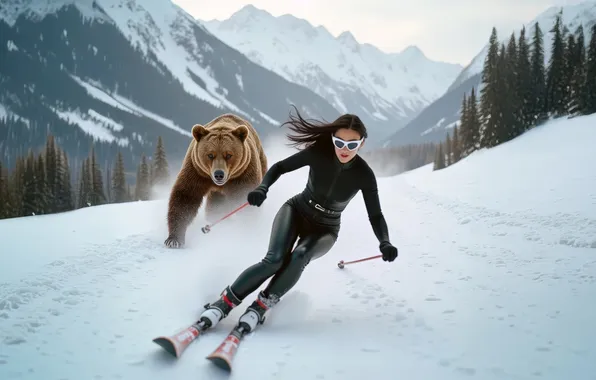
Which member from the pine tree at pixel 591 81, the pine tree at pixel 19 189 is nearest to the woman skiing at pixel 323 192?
the pine tree at pixel 591 81

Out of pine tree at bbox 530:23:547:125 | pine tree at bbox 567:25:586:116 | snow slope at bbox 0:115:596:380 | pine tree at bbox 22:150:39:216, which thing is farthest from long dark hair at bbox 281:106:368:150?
pine tree at bbox 530:23:547:125

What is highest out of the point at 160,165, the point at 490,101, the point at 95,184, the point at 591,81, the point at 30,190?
the point at 591,81

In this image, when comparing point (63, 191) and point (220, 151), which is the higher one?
point (220, 151)

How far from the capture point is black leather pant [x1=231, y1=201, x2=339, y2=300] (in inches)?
135

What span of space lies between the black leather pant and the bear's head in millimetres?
2332

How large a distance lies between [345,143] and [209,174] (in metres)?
3.30

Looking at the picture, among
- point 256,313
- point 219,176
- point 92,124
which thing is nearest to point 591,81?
point 219,176

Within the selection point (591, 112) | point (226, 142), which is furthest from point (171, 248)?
point (591, 112)

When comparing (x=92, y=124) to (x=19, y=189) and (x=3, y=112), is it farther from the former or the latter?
(x=19, y=189)

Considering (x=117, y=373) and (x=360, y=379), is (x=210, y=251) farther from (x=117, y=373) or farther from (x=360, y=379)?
(x=360, y=379)

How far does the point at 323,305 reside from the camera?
154 inches

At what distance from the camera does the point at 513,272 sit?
4703mm

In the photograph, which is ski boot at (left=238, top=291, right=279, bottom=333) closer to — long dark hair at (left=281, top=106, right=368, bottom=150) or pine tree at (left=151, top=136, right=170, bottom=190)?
long dark hair at (left=281, top=106, right=368, bottom=150)

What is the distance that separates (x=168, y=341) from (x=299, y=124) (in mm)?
2984
